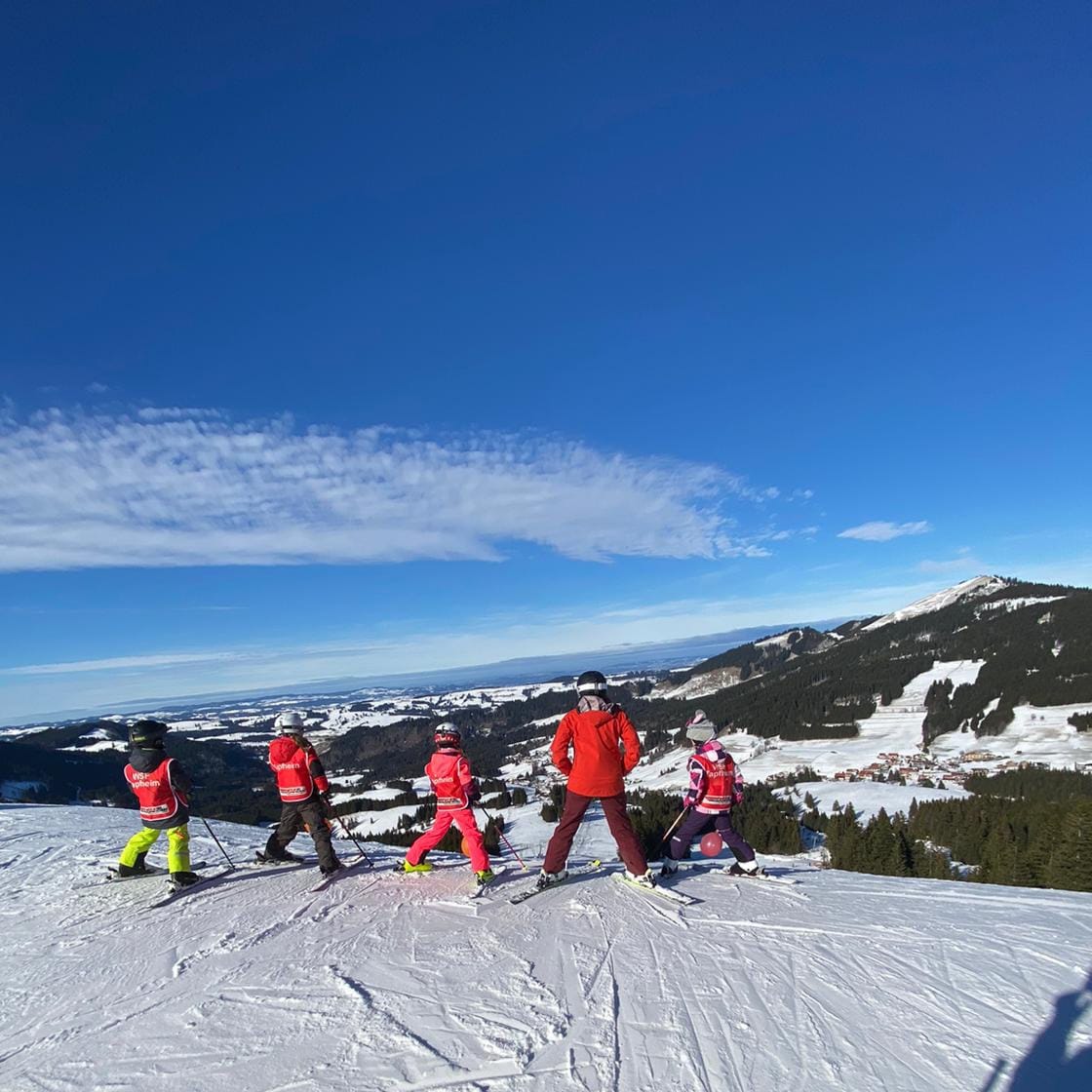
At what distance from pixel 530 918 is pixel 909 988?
386 centimetres

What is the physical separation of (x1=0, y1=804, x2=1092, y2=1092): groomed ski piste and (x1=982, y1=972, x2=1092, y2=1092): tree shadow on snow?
0.02 meters

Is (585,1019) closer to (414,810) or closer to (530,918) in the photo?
(530,918)

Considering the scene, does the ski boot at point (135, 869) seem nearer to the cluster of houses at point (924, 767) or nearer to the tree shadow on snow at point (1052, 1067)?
the tree shadow on snow at point (1052, 1067)

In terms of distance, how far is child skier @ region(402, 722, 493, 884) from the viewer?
8469 millimetres

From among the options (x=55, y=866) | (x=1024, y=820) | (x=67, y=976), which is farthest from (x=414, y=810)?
(x=67, y=976)

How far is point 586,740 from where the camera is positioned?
25.5 feet

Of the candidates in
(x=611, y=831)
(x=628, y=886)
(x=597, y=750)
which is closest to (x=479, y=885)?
(x=628, y=886)

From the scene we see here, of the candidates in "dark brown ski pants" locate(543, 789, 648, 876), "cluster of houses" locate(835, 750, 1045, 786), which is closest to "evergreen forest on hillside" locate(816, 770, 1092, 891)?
"cluster of houses" locate(835, 750, 1045, 786)

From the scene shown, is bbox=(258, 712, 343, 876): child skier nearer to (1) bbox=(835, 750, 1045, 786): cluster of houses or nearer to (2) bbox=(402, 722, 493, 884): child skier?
(2) bbox=(402, 722, 493, 884): child skier

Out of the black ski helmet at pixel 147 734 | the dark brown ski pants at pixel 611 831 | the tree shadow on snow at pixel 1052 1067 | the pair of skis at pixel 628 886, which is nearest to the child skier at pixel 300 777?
the black ski helmet at pixel 147 734

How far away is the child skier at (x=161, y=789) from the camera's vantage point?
8.61 metres

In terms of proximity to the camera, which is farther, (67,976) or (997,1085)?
(67,976)

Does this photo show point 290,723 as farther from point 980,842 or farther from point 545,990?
point 980,842

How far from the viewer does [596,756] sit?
7699 mm
